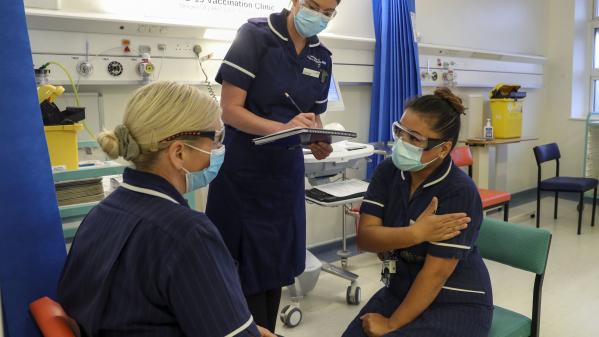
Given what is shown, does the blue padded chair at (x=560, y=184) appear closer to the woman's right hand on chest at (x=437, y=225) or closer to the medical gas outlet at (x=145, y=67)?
the woman's right hand on chest at (x=437, y=225)

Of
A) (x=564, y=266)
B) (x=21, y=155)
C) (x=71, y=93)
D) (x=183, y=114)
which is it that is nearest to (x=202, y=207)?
(x=71, y=93)

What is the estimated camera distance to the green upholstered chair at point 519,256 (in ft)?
5.22

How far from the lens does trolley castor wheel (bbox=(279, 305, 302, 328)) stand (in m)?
2.56

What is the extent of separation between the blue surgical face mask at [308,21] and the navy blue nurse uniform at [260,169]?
0.18 feet

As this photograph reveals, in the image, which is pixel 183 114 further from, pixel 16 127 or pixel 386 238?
pixel 386 238

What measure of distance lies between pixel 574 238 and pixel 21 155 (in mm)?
4104

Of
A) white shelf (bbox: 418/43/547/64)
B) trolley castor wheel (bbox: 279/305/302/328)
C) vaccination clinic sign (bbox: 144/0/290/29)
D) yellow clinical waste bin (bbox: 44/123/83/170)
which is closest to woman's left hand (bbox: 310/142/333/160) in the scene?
yellow clinical waste bin (bbox: 44/123/83/170)

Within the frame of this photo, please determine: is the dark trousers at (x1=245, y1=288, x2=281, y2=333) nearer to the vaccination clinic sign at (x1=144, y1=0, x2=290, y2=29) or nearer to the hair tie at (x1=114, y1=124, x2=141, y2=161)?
the hair tie at (x1=114, y1=124, x2=141, y2=161)

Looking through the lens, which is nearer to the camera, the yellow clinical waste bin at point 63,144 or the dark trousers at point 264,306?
the yellow clinical waste bin at point 63,144

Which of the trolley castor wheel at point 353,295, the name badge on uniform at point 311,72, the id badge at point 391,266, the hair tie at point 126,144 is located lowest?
the trolley castor wheel at point 353,295

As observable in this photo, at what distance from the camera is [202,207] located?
2.76 m

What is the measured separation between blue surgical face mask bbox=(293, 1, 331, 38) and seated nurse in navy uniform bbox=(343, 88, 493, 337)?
0.43 m

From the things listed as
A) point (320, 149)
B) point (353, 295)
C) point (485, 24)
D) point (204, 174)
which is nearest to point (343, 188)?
point (353, 295)

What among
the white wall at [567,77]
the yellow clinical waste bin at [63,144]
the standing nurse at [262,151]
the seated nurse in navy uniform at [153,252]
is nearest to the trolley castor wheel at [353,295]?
the standing nurse at [262,151]
